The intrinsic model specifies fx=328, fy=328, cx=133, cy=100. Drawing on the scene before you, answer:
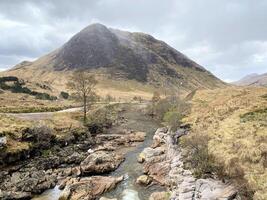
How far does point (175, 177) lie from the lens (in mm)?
35938

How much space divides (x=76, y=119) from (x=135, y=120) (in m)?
23.0

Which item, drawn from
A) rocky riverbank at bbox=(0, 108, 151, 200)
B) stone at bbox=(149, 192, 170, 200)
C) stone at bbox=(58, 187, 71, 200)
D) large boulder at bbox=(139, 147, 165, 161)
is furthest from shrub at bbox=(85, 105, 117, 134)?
stone at bbox=(149, 192, 170, 200)

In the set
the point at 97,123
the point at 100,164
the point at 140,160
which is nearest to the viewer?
the point at 100,164

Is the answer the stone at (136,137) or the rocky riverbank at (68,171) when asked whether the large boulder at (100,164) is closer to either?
the rocky riverbank at (68,171)

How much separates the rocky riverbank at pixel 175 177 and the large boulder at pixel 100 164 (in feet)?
13.2

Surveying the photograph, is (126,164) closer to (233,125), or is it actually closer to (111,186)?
(111,186)

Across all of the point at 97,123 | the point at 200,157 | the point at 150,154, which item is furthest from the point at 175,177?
the point at 97,123

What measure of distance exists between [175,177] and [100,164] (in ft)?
42.2

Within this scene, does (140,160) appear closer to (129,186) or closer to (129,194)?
(129,186)

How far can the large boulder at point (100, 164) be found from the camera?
43.4 meters

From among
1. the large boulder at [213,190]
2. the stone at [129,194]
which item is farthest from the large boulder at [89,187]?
the large boulder at [213,190]

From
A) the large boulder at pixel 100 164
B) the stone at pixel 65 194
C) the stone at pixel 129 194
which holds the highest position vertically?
the large boulder at pixel 100 164

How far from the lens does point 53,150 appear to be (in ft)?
182

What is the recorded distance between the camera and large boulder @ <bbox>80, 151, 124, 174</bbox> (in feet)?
142
